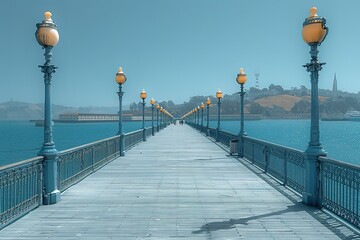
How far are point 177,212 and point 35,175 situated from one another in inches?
131

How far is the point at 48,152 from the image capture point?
964 centimetres

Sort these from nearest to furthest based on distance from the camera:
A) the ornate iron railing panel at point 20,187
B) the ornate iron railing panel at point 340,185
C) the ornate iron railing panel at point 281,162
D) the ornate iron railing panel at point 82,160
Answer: the ornate iron railing panel at point 340,185 < the ornate iron railing panel at point 20,187 < the ornate iron railing panel at point 281,162 < the ornate iron railing panel at point 82,160

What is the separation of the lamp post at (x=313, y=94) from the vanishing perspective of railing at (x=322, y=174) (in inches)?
5.9

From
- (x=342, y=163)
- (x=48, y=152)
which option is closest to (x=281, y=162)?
(x=342, y=163)

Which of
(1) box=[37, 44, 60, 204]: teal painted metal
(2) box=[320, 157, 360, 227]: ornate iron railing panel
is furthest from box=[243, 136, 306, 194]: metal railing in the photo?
(1) box=[37, 44, 60, 204]: teal painted metal

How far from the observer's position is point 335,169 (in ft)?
27.1

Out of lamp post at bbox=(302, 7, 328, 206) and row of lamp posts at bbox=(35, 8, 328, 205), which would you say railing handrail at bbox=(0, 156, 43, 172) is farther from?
lamp post at bbox=(302, 7, 328, 206)

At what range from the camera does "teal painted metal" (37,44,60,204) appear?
31.3 feet

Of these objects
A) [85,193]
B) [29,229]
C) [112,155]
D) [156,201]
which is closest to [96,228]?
[29,229]

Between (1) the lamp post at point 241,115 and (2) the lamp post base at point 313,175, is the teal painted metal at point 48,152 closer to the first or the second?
(2) the lamp post base at point 313,175

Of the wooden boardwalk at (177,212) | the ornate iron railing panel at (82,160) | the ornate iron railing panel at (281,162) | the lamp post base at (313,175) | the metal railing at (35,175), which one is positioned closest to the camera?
the wooden boardwalk at (177,212)

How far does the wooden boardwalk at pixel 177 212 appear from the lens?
727 cm

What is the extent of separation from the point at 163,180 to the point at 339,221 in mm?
6234

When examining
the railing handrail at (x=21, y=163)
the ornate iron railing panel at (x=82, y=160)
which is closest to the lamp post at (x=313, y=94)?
the railing handrail at (x=21, y=163)
